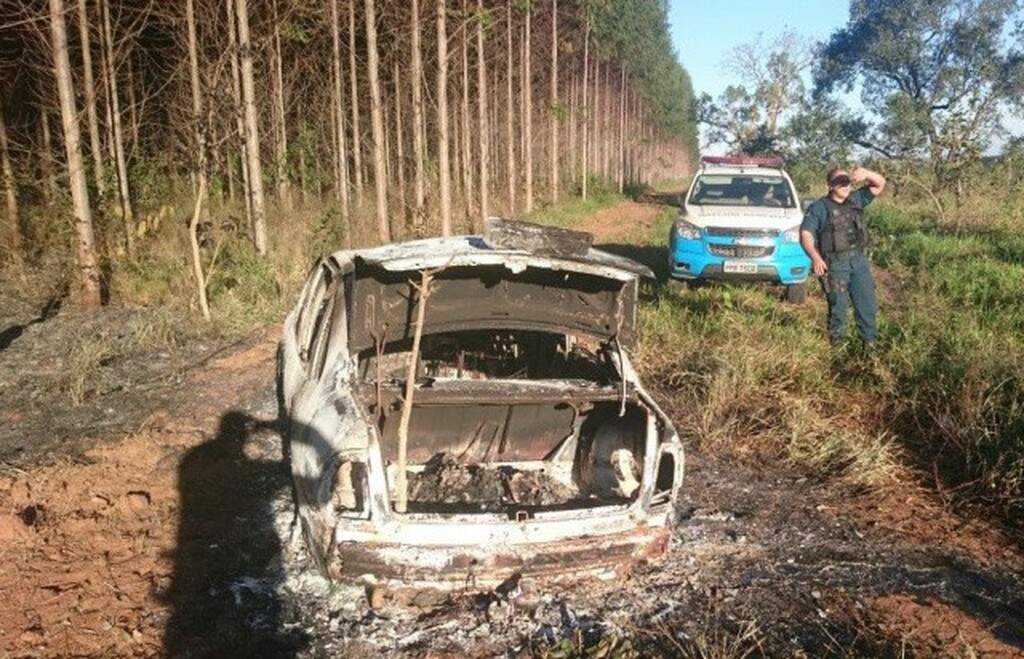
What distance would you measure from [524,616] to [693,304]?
256 inches

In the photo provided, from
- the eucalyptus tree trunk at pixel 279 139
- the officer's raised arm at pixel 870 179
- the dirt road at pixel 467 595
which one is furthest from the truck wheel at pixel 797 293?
the eucalyptus tree trunk at pixel 279 139

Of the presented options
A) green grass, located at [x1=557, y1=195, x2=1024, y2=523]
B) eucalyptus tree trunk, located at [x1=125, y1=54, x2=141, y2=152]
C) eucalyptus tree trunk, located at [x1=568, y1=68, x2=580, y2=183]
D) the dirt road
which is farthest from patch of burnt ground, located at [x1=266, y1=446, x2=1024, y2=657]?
eucalyptus tree trunk, located at [x1=568, y1=68, x2=580, y2=183]

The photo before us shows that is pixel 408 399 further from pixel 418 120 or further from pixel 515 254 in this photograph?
pixel 418 120

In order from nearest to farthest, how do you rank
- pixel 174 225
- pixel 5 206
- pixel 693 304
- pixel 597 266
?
1. pixel 597 266
2. pixel 693 304
3. pixel 174 225
4. pixel 5 206

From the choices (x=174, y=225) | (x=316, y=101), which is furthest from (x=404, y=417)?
(x=316, y=101)

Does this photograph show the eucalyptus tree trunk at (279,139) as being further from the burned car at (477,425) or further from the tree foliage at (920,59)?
the tree foliage at (920,59)

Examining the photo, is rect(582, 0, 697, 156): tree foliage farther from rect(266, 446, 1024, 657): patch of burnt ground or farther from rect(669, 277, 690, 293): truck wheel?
rect(266, 446, 1024, 657): patch of burnt ground

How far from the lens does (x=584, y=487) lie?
14.4 feet

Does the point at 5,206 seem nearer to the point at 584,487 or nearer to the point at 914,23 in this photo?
the point at 584,487

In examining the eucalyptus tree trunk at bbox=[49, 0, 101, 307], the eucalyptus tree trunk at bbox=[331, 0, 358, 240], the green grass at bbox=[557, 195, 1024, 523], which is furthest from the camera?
the eucalyptus tree trunk at bbox=[331, 0, 358, 240]

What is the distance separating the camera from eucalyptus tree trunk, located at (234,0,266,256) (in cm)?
1042

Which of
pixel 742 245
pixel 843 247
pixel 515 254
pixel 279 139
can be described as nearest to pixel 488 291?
pixel 515 254

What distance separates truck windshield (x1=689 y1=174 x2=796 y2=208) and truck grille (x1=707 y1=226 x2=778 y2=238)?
883 millimetres

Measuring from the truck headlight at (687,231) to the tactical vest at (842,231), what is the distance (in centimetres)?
289
